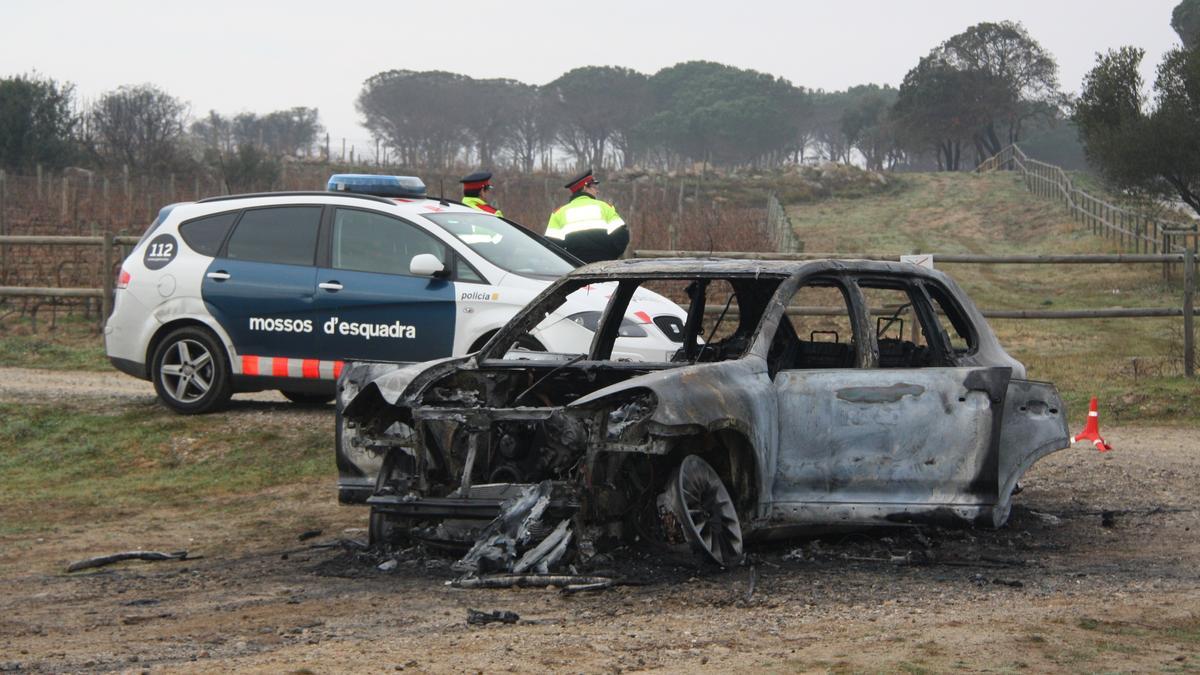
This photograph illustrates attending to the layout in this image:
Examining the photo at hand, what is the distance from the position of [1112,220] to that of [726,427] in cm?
3463

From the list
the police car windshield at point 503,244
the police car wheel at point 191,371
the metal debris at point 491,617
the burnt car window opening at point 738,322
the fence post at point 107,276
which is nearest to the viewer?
the metal debris at point 491,617

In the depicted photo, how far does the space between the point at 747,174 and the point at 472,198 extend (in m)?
52.0

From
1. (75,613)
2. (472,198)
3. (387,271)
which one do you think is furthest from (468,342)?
(75,613)

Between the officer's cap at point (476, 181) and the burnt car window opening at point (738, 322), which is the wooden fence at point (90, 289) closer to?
the officer's cap at point (476, 181)

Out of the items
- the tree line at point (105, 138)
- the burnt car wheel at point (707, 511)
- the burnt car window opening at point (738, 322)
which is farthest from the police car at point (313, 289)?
the tree line at point (105, 138)

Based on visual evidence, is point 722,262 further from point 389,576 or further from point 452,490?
point 389,576

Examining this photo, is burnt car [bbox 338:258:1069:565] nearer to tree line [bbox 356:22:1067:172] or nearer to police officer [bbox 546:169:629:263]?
police officer [bbox 546:169:629:263]

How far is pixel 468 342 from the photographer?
35.1 feet

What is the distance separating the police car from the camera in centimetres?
1080

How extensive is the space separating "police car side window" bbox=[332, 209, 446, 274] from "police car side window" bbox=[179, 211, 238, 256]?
2.90ft

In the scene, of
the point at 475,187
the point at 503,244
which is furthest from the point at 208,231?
the point at 475,187

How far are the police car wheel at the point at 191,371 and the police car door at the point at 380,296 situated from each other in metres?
0.87

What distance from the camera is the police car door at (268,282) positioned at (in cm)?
1110

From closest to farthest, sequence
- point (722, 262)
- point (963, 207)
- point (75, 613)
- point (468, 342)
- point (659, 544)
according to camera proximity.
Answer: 1. point (75, 613)
2. point (659, 544)
3. point (722, 262)
4. point (468, 342)
5. point (963, 207)
